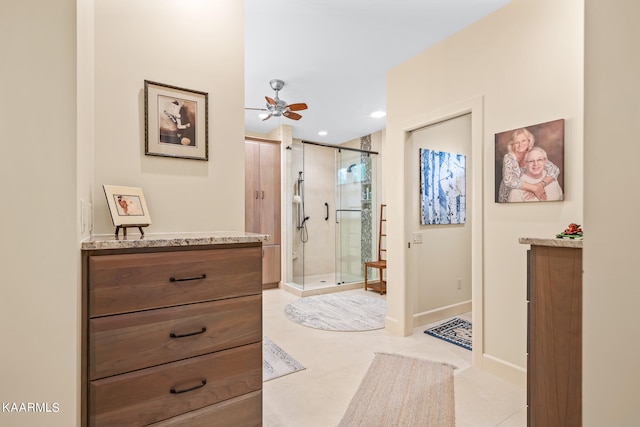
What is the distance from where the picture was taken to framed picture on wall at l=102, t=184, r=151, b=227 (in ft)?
4.66

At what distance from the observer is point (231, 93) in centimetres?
191

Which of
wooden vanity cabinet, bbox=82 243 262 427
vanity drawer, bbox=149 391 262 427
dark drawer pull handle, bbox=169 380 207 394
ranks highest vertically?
wooden vanity cabinet, bbox=82 243 262 427

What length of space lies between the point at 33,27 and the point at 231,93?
992 mm

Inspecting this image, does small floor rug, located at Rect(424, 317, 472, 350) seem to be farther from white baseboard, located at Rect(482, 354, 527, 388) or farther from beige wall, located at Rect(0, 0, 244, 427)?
beige wall, located at Rect(0, 0, 244, 427)

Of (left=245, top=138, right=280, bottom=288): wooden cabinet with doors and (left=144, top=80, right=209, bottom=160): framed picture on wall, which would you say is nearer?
(left=144, top=80, right=209, bottom=160): framed picture on wall

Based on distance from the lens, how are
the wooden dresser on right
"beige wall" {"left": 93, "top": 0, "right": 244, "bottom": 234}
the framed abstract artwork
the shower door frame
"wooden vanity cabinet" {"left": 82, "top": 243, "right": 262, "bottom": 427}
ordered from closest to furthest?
"wooden vanity cabinet" {"left": 82, "top": 243, "right": 262, "bottom": 427}
the wooden dresser on right
"beige wall" {"left": 93, "top": 0, "right": 244, "bottom": 234}
the framed abstract artwork
the shower door frame

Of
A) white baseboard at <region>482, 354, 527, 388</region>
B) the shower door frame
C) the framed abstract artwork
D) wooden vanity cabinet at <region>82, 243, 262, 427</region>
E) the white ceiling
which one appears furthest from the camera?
the shower door frame

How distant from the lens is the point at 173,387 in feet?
4.12

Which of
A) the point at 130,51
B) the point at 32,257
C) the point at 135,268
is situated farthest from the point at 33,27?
the point at 135,268

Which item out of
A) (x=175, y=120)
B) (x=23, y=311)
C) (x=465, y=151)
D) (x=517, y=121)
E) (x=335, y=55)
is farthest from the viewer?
(x=465, y=151)

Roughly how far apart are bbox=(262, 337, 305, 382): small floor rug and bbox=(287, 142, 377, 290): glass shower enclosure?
230 centimetres

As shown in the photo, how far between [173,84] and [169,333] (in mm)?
1356

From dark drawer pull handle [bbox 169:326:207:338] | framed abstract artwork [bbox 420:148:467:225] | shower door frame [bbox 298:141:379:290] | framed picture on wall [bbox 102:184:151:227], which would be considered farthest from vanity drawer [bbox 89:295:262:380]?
shower door frame [bbox 298:141:379:290]

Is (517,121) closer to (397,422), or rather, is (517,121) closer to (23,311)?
(397,422)
